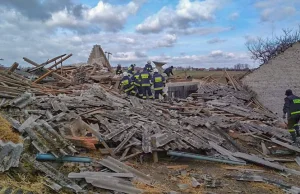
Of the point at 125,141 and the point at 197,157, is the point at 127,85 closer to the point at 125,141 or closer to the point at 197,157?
the point at 125,141

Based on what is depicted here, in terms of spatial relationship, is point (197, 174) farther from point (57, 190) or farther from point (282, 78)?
point (282, 78)

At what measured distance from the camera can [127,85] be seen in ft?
52.5

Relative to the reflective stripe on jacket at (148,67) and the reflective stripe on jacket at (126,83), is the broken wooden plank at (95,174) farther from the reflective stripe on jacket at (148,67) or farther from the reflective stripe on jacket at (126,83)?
the reflective stripe on jacket at (148,67)

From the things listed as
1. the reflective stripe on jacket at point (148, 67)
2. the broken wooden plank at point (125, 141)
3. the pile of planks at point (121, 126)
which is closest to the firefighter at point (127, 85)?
the reflective stripe on jacket at point (148, 67)

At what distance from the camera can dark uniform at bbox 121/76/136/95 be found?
1587 centimetres

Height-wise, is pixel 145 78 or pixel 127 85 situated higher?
pixel 145 78

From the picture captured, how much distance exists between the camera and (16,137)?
22.2 ft

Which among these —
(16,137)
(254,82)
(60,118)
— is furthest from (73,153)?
A: (254,82)

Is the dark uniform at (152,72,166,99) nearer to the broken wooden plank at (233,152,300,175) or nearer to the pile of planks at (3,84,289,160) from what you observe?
the pile of planks at (3,84,289,160)

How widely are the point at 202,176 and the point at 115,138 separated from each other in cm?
260

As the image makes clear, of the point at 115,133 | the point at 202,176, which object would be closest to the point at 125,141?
the point at 115,133

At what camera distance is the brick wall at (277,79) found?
18.0 metres

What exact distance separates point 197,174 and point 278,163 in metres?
3.11

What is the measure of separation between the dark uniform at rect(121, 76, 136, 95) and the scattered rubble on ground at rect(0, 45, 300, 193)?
5.81 ft
